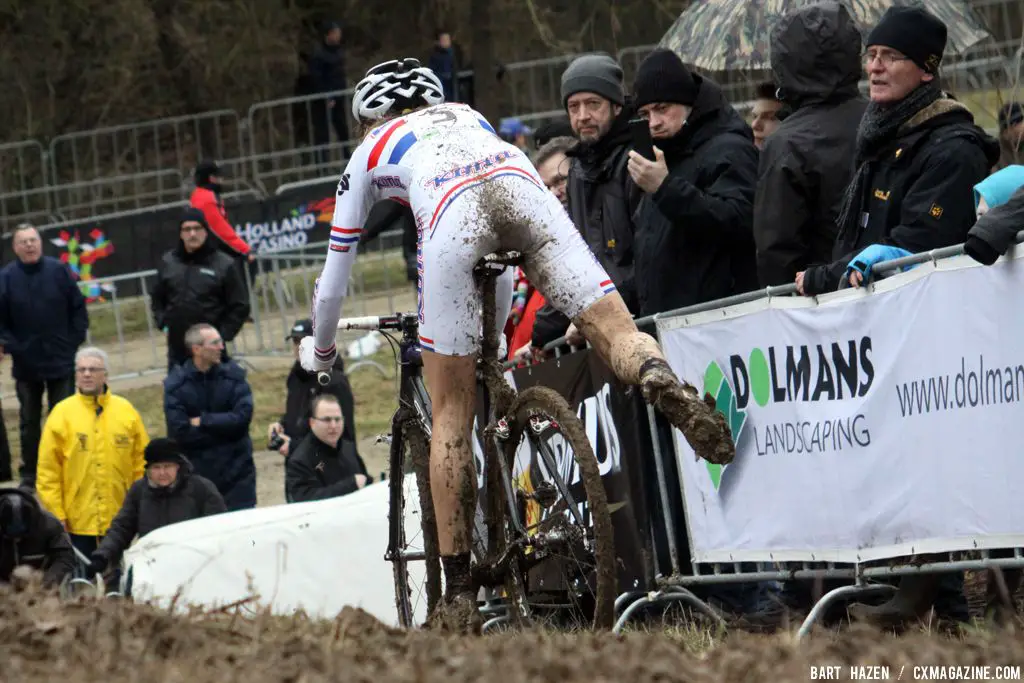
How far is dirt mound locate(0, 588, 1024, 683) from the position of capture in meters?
4.86

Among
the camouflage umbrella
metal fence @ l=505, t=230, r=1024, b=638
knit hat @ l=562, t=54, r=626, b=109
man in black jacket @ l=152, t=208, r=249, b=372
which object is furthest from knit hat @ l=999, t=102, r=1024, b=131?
man in black jacket @ l=152, t=208, r=249, b=372

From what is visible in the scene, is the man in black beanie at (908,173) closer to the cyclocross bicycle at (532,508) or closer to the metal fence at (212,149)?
the cyclocross bicycle at (532,508)

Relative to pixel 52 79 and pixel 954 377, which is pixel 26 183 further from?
pixel 954 377

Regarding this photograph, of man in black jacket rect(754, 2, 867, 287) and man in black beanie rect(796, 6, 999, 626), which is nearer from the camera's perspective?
man in black beanie rect(796, 6, 999, 626)

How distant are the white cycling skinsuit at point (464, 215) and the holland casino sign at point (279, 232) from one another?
16082mm

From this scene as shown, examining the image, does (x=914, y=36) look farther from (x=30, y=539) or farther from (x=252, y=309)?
(x=252, y=309)

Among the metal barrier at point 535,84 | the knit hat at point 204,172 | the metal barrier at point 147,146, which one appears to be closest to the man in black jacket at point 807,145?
the knit hat at point 204,172

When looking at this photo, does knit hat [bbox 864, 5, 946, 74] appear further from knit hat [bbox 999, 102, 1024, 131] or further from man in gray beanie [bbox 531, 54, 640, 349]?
knit hat [bbox 999, 102, 1024, 131]

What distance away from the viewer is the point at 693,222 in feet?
26.8

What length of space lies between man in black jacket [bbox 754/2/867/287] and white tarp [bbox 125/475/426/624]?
3917 millimetres

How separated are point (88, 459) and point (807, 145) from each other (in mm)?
7398

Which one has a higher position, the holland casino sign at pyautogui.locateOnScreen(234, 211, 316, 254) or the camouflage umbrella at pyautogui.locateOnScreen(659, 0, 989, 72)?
the holland casino sign at pyautogui.locateOnScreen(234, 211, 316, 254)

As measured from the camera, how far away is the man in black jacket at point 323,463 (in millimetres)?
12578

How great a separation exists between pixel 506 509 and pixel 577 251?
1.11 meters
